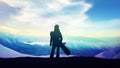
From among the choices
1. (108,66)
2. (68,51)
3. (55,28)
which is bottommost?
(108,66)

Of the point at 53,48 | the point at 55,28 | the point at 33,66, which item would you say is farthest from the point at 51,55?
the point at 33,66

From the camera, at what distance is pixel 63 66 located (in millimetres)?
19500

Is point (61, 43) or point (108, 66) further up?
point (61, 43)

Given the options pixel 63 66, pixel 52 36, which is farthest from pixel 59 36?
pixel 63 66

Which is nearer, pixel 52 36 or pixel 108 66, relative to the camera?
pixel 108 66

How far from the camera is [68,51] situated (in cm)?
2412

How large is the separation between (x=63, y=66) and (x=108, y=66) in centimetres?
327

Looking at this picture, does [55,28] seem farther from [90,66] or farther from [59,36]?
[90,66]

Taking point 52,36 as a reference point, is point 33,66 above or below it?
below

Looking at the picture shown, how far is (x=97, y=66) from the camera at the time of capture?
64.1ft

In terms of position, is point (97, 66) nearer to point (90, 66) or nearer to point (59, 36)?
point (90, 66)

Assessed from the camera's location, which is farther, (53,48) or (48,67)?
(53,48)

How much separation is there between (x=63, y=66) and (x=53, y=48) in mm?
4810

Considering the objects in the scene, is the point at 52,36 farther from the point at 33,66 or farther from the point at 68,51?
the point at 33,66
